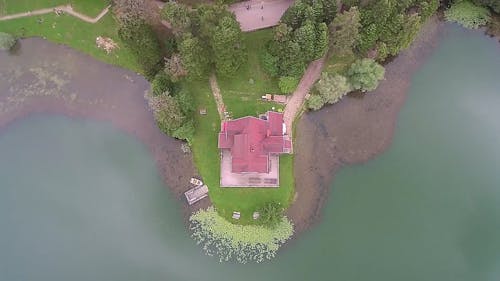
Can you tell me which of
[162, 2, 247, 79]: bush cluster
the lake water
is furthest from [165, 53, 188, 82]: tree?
the lake water

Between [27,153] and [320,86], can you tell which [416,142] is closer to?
[320,86]

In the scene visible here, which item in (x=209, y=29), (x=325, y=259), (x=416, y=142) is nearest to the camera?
(x=209, y=29)

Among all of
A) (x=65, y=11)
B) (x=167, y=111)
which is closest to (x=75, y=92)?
(x=65, y=11)

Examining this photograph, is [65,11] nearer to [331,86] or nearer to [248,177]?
[248,177]

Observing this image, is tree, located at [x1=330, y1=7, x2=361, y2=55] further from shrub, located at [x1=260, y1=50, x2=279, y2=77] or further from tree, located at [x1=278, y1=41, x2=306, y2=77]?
shrub, located at [x1=260, y1=50, x2=279, y2=77]

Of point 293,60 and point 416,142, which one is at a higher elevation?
point 293,60

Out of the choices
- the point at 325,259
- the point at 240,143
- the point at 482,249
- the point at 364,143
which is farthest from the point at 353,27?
the point at 482,249
